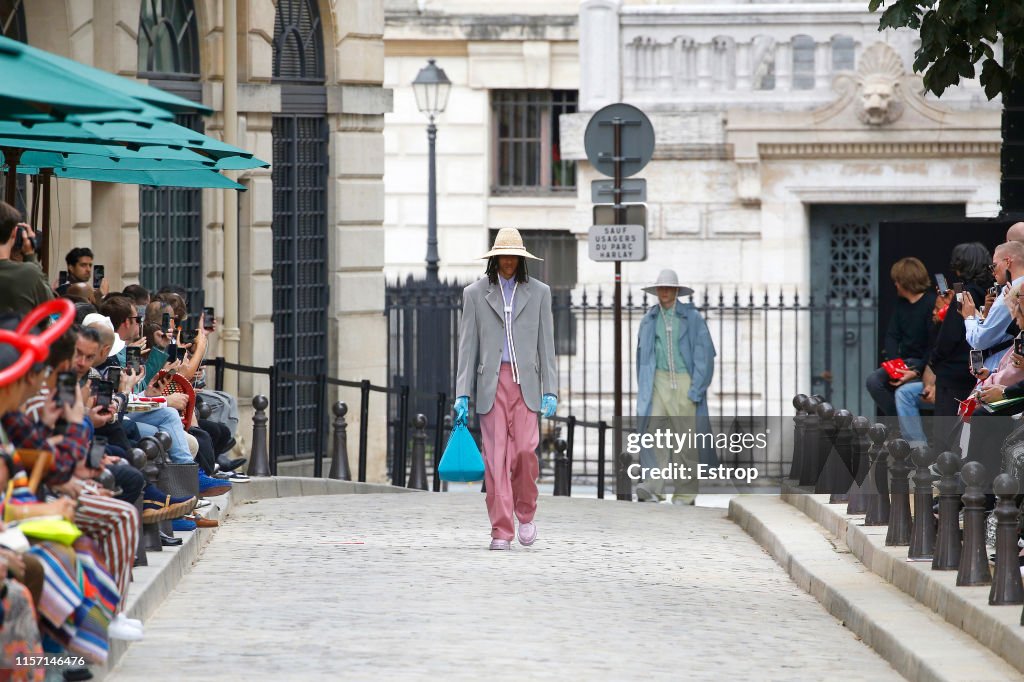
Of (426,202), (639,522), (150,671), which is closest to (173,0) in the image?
(639,522)

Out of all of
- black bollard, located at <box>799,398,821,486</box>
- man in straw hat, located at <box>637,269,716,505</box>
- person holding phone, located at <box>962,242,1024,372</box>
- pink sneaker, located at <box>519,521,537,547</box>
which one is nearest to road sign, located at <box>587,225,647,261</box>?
man in straw hat, located at <box>637,269,716,505</box>

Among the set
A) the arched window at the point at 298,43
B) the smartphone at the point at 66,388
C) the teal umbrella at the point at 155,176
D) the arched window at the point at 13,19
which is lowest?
the smartphone at the point at 66,388

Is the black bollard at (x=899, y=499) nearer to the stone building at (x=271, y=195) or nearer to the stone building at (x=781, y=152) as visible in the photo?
the stone building at (x=271, y=195)

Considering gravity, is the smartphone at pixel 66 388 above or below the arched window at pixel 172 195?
below

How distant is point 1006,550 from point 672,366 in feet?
27.3

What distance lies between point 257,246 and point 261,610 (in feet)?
30.2

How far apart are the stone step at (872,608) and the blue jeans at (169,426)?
3423mm

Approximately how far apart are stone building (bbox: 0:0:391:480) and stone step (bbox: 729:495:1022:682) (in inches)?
206

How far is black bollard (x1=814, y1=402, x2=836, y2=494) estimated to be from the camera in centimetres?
1380

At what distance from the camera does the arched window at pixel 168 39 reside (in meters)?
17.1

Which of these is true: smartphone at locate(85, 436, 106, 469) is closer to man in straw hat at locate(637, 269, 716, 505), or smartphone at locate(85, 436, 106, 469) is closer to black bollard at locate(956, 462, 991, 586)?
black bollard at locate(956, 462, 991, 586)

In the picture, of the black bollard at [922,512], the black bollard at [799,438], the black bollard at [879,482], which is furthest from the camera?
the black bollard at [799,438]

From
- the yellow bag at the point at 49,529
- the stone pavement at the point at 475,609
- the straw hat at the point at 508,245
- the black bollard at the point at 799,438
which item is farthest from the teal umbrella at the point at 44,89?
the black bollard at the point at 799,438

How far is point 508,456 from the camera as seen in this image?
39.7 ft
